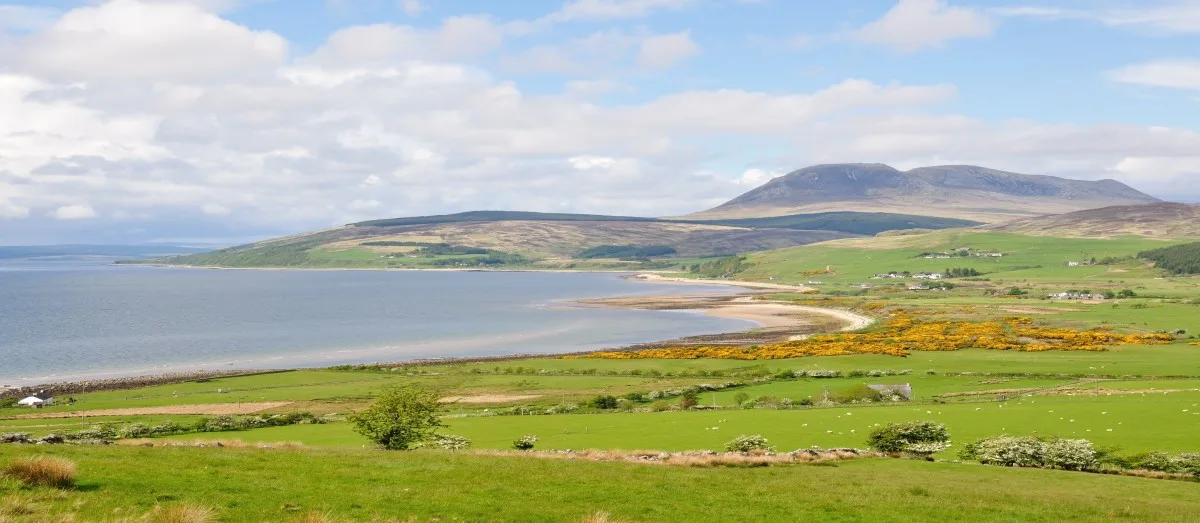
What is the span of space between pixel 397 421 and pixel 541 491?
633 inches

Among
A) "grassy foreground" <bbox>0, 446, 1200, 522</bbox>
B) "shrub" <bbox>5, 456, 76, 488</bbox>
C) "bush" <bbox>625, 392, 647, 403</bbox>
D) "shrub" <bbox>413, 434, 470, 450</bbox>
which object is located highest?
"shrub" <bbox>5, 456, 76, 488</bbox>

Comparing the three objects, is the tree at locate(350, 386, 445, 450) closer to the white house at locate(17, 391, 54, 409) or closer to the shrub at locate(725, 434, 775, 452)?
the shrub at locate(725, 434, 775, 452)

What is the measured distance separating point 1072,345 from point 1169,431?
5652 cm

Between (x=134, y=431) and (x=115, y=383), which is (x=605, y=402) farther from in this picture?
(x=115, y=383)

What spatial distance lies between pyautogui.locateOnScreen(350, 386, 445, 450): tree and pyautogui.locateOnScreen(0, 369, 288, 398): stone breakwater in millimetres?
53159

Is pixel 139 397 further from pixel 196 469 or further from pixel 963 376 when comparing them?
pixel 963 376

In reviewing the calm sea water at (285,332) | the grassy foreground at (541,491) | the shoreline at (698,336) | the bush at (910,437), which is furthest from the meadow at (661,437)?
the calm sea water at (285,332)

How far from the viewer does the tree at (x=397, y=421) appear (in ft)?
112

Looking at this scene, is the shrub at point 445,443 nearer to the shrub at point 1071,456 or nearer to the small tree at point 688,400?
the small tree at point 688,400

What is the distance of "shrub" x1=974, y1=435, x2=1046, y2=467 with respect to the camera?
2888 centimetres

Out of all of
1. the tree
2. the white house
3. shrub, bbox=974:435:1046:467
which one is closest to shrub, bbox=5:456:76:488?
the tree

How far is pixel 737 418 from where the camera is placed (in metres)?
47.0

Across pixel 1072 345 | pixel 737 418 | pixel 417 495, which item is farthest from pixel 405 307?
pixel 417 495

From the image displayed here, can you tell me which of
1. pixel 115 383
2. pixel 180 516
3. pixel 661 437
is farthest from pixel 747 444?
pixel 115 383
